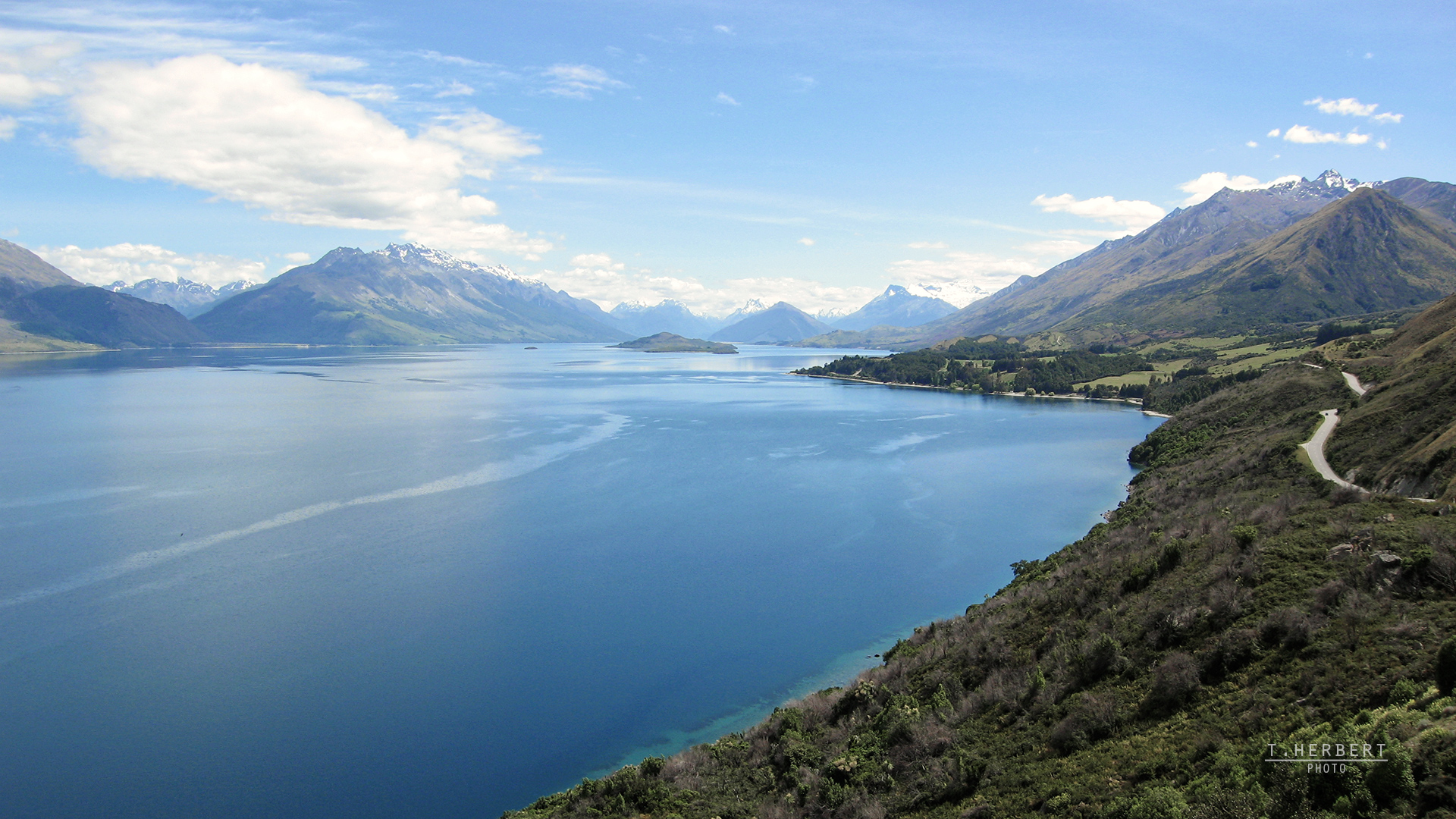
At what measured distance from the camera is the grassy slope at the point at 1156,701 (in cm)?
1278

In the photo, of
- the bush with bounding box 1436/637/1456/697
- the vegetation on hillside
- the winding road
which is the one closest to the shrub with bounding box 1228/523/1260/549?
the bush with bounding box 1436/637/1456/697

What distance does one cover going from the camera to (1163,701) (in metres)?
16.6

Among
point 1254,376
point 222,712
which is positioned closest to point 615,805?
point 222,712

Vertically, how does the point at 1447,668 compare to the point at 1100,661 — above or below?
above

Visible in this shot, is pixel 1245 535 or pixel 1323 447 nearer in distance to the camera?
pixel 1245 535

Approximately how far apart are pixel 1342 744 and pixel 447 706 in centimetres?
2915

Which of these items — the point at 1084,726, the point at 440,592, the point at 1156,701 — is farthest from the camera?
the point at 440,592

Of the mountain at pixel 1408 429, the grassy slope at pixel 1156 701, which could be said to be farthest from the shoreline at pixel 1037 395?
the grassy slope at pixel 1156 701

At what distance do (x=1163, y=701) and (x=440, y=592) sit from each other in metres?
36.9

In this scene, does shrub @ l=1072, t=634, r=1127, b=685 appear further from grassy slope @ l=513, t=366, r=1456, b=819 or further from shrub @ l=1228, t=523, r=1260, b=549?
shrub @ l=1228, t=523, r=1260, b=549

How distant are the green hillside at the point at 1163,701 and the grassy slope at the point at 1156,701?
0.05 metres

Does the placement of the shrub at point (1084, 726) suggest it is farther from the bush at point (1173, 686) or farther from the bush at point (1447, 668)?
the bush at point (1447, 668)

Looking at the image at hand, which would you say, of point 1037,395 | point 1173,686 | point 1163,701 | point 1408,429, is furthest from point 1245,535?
point 1037,395

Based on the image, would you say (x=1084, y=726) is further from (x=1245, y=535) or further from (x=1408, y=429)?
(x=1408, y=429)
